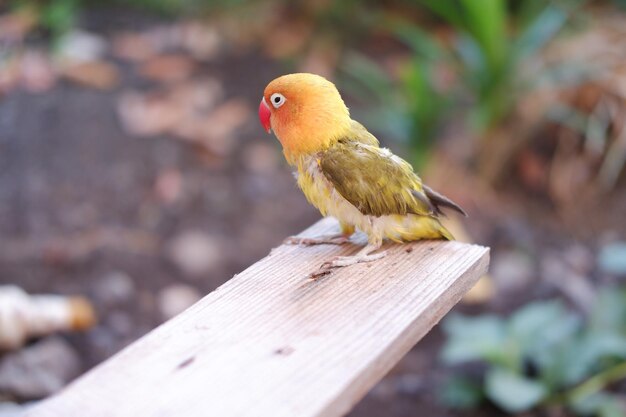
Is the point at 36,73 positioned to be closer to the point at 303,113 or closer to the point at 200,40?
the point at 200,40

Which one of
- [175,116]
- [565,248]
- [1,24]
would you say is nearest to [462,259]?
[565,248]

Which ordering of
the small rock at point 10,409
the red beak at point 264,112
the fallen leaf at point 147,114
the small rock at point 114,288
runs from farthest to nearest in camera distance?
1. the fallen leaf at point 147,114
2. the small rock at point 114,288
3. the small rock at point 10,409
4. the red beak at point 264,112

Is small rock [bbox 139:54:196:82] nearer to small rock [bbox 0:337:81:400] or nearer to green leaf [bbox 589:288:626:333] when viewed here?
small rock [bbox 0:337:81:400]

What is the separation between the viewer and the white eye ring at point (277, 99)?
5.16 ft

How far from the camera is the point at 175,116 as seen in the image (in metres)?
4.49

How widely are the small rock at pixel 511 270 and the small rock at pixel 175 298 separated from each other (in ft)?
4.98

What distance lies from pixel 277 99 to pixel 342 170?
0.20 meters

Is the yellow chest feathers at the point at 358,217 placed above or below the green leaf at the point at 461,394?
above

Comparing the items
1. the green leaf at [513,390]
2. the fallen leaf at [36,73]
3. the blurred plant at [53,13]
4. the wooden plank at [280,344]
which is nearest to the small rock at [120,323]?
the green leaf at [513,390]

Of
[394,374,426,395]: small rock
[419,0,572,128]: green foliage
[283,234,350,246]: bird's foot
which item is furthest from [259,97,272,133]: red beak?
[419,0,572,128]: green foliage

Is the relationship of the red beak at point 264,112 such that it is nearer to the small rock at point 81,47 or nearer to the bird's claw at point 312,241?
the bird's claw at point 312,241

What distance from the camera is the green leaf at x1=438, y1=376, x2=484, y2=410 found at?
10.0 ft

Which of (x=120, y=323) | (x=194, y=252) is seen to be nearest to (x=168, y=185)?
(x=194, y=252)

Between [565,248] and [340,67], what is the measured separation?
1.90 m
